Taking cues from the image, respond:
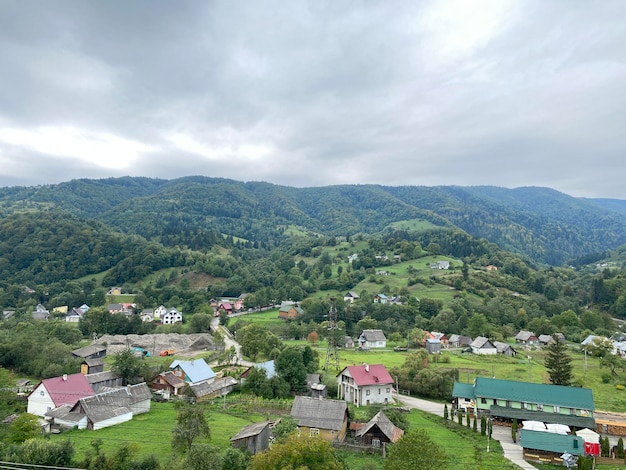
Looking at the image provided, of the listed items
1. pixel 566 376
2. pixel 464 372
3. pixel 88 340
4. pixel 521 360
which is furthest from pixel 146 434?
pixel 521 360

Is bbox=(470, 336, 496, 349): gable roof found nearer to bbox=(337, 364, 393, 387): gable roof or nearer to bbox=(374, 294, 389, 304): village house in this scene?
bbox=(337, 364, 393, 387): gable roof

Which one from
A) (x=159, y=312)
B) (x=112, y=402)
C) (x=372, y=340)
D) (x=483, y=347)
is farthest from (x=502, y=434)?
(x=159, y=312)

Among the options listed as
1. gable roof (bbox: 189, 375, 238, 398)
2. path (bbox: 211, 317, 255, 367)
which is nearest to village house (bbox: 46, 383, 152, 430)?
gable roof (bbox: 189, 375, 238, 398)

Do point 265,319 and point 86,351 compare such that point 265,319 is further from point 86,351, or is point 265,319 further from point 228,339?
point 86,351

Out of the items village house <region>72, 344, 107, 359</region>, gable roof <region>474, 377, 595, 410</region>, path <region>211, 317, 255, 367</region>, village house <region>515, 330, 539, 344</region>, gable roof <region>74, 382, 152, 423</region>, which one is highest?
gable roof <region>474, 377, 595, 410</region>

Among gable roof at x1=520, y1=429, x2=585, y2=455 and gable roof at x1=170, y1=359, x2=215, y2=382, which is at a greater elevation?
gable roof at x1=520, y1=429, x2=585, y2=455

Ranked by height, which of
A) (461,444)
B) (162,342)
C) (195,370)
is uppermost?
(461,444)
